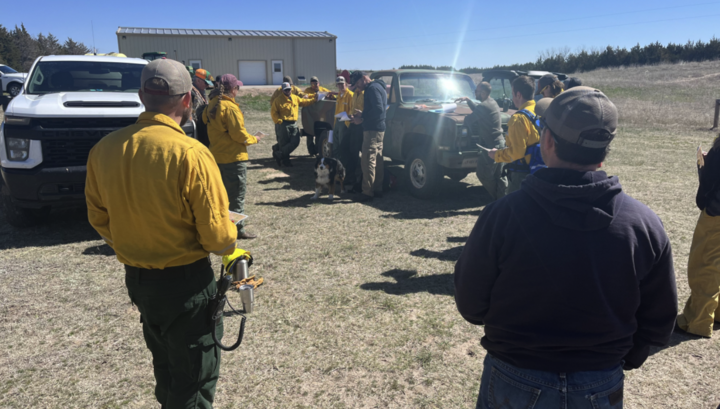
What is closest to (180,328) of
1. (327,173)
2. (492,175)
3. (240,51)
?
(492,175)

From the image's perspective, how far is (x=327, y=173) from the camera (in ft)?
25.5

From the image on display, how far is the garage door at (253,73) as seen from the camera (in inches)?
1457

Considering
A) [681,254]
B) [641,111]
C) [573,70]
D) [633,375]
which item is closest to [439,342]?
[633,375]

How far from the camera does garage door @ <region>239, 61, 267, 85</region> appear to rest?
37000mm

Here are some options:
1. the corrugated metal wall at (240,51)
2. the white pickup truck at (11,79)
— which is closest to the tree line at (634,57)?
the corrugated metal wall at (240,51)

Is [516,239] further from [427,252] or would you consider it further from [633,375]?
[427,252]

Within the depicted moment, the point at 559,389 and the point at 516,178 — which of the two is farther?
the point at 516,178

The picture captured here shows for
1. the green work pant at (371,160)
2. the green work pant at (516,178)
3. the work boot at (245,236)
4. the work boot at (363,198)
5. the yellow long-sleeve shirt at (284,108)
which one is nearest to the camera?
the green work pant at (516,178)

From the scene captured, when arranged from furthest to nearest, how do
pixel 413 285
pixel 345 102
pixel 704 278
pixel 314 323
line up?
pixel 345 102 < pixel 413 285 < pixel 314 323 < pixel 704 278

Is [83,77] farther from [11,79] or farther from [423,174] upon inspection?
[11,79]

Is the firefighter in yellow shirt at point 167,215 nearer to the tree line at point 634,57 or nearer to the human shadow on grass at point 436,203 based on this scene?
the human shadow on grass at point 436,203

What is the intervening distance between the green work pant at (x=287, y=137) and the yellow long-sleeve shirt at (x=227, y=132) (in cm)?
488

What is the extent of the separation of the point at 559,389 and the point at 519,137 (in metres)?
3.42

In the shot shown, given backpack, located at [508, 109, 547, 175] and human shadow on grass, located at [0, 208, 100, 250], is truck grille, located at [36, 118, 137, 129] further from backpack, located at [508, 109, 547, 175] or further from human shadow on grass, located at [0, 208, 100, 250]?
backpack, located at [508, 109, 547, 175]
